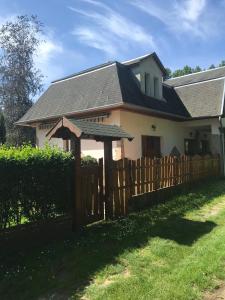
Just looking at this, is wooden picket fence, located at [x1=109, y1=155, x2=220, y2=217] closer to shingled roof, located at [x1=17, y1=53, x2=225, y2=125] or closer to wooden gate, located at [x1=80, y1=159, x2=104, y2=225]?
wooden gate, located at [x1=80, y1=159, x2=104, y2=225]

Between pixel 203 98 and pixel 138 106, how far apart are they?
241 inches

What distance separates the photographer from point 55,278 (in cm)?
481

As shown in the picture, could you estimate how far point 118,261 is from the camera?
543cm

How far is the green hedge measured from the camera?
576cm

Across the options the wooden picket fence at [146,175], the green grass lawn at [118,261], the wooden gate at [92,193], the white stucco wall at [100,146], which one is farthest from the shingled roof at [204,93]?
the wooden gate at [92,193]

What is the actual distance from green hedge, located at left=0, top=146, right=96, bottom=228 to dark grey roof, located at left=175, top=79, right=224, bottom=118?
12.4 meters

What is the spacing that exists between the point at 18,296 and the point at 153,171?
6585 mm

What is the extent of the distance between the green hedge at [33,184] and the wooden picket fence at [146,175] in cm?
156

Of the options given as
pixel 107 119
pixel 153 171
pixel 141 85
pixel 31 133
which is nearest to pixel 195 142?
pixel 141 85

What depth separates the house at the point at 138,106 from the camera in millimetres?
15023

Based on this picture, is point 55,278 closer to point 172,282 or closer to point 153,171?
point 172,282

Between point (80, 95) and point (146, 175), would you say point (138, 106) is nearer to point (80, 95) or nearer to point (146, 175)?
point (80, 95)

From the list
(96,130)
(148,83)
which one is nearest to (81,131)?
(96,130)

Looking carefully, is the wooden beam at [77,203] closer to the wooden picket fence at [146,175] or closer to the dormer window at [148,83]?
the wooden picket fence at [146,175]
